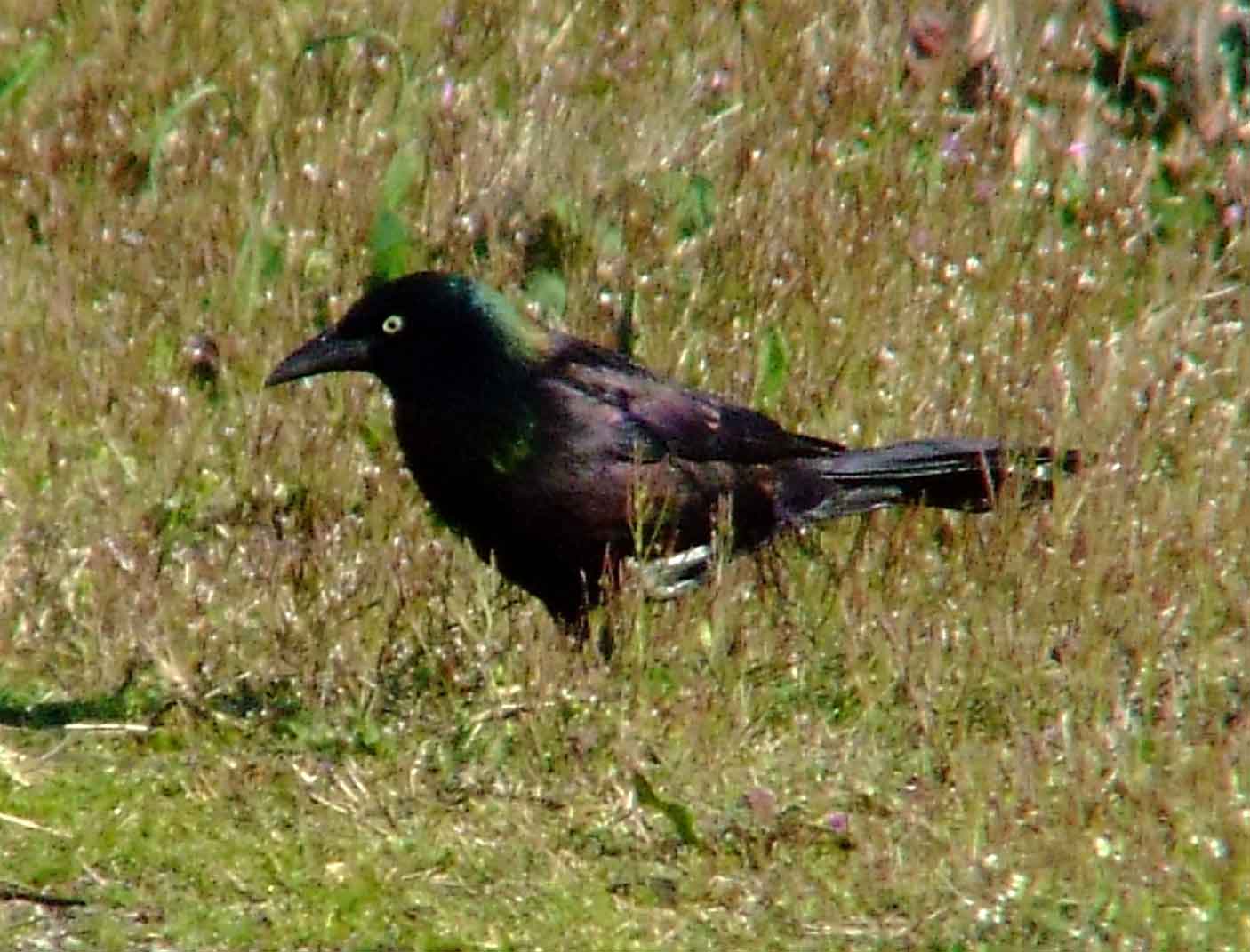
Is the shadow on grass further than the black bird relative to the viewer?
No

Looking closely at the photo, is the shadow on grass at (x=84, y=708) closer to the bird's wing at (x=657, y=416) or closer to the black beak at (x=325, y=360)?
the black beak at (x=325, y=360)

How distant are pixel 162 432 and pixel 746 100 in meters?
2.67

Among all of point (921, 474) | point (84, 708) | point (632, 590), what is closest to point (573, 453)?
point (632, 590)

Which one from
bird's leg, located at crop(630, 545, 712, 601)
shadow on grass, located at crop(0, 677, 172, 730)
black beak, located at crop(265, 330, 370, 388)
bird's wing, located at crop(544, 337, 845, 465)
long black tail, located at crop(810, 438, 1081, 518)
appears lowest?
shadow on grass, located at crop(0, 677, 172, 730)

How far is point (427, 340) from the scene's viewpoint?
6.79m

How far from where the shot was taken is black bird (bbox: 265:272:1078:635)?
656 centimetres

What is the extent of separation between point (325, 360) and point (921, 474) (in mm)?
1629

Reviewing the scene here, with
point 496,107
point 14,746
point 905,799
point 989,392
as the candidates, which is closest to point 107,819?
point 14,746

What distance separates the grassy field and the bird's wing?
32 centimetres

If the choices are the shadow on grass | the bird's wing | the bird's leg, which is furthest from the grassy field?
the bird's wing

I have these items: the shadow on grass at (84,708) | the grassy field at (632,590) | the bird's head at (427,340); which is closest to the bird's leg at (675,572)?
the grassy field at (632,590)

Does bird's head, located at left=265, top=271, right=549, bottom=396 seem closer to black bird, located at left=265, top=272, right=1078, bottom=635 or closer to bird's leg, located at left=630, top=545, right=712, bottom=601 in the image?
black bird, located at left=265, top=272, right=1078, bottom=635

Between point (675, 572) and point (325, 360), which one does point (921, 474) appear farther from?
point (325, 360)

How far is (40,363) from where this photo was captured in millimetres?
7824
